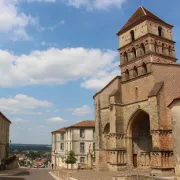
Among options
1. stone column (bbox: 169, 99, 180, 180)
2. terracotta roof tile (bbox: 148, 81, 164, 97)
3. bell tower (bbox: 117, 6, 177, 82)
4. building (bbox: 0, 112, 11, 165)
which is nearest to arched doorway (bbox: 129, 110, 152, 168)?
terracotta roof tile (bbox: 148, 81, 164, 97)

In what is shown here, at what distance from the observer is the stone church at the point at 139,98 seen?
26125mm

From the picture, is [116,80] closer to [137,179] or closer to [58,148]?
[137,179]

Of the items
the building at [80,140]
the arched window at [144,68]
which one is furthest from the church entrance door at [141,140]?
the building at [80,140]

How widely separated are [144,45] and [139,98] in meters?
6.27

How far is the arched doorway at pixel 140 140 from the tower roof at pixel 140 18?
436 inches

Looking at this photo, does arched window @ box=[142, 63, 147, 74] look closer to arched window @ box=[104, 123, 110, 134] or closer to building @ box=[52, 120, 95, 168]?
arched window @ box=[104, 123, 110, 134]

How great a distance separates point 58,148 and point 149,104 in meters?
37.4

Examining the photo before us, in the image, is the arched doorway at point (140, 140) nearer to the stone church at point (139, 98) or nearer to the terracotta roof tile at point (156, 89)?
the stone church at point (139, 98)

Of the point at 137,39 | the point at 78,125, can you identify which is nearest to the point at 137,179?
the point at 137,39

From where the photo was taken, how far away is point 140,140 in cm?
3102

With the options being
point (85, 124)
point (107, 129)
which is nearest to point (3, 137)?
point (107, 129)

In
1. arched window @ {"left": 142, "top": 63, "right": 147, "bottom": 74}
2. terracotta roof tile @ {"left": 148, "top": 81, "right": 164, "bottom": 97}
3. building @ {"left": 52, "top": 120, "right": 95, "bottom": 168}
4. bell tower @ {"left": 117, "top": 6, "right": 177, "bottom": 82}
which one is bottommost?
building @ {"left": 52, "top": 120, "right": 95, "bottom": 168}

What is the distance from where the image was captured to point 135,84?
99.8 feet

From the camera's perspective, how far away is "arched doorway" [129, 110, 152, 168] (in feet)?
98.8
